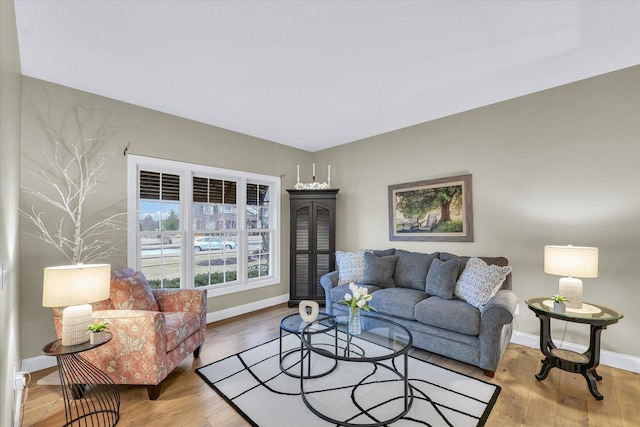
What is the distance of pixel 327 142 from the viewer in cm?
498

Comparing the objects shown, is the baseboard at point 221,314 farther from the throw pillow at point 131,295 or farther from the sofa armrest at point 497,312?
the sofa armrest at point 497,312

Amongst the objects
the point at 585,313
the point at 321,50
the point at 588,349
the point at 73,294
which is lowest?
the point at 588,349

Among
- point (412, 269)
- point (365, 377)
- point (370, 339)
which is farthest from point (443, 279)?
point (365, 377)

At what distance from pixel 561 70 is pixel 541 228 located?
1.56 meters

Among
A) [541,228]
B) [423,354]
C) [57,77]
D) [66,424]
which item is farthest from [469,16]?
[66,424]

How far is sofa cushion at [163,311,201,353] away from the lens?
242 centimetres

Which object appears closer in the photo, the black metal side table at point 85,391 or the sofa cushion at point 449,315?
the black metal side table at point 85,391

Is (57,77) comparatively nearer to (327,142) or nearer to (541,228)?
(327,142)

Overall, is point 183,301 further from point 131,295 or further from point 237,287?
point 237,287

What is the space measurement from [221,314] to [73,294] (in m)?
2.31

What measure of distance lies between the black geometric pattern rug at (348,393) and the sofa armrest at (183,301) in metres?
0.57

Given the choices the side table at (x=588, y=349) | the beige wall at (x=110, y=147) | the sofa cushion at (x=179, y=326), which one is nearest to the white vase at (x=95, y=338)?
the sofa cushion at (x=179, y=326)

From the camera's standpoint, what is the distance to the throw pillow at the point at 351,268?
13.1 feet

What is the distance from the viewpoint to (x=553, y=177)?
3.08 meters
